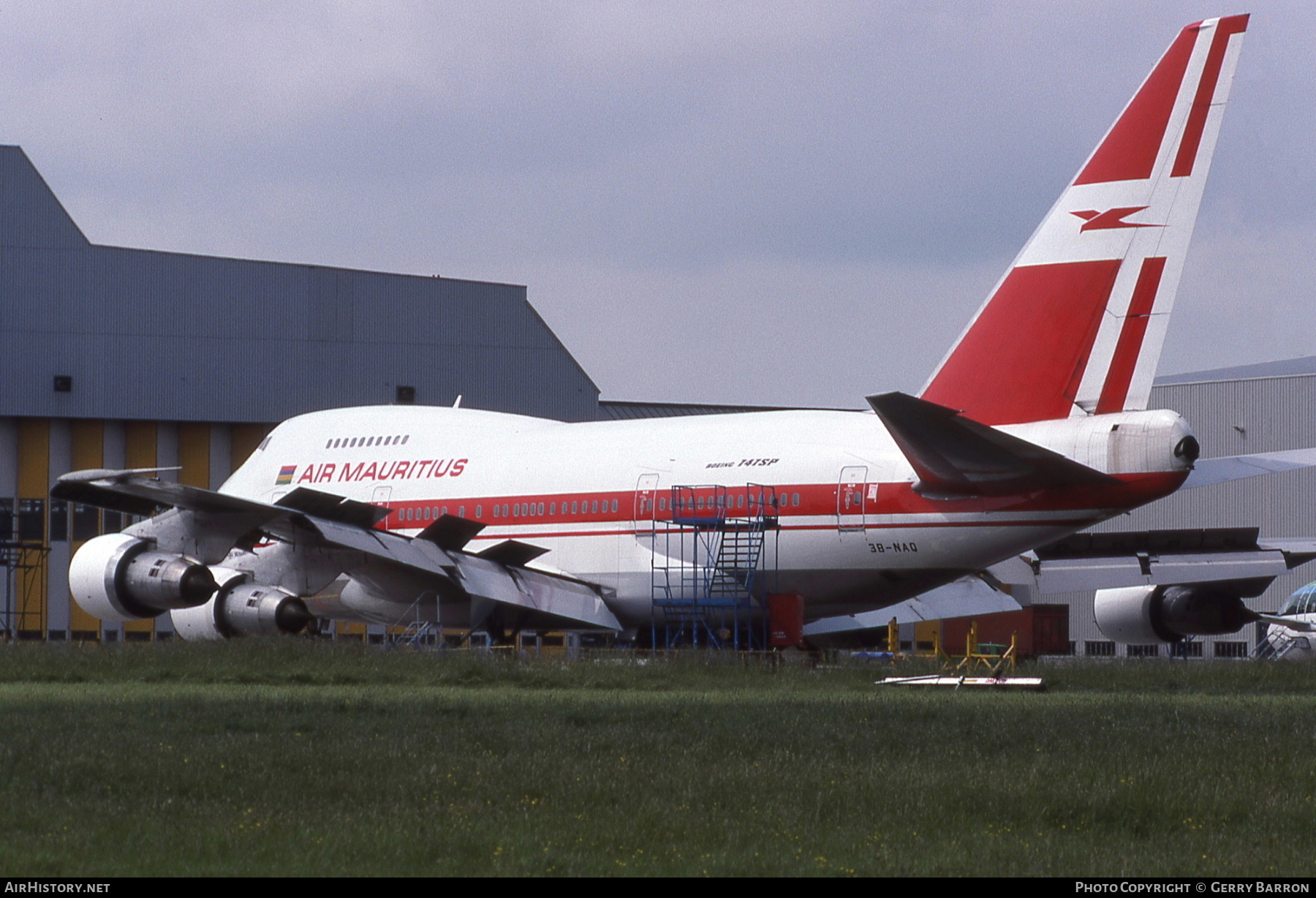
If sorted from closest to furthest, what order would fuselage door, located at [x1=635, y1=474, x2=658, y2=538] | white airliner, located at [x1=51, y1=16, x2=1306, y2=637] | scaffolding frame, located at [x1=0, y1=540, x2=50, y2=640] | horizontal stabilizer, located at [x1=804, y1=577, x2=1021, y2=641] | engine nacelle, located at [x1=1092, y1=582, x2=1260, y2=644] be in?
white airliner, located at [x1=51, y1=16, x2=1306, y2=637], fuselage door, located at [x1=635, y1=474, x2=658, y2=538], engine nacelle, located at [x1=1092, y1=582, x2=1260, y2=644], horizontal stabilizer, located at [x1=804, y1=577, x2=1021, y2=641], scaffolding frame, located at [x1=0, y1=540, x2=50, y2=640]

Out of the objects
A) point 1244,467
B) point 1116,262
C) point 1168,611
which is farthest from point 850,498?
point 1168,611

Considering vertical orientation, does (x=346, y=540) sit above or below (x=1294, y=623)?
above

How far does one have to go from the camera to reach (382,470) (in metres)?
32.1

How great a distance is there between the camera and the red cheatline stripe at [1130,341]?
22.3 metres

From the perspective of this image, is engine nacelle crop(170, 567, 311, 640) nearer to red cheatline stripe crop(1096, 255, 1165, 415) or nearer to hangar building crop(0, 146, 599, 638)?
red cheatline stripe crop(1096, 255, 1165, 415)

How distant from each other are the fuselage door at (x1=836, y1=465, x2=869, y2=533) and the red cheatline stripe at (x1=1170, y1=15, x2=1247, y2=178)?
6178 millimetres

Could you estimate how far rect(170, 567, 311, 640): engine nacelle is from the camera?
26.4 meters

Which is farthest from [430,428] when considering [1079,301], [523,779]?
[523,779]

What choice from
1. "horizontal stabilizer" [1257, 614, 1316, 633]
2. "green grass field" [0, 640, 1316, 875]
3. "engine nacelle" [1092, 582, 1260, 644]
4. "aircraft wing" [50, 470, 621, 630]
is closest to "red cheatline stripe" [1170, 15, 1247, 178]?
"green grass field" [0, 640, 1316, 875]

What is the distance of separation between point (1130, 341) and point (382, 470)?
49.4ft

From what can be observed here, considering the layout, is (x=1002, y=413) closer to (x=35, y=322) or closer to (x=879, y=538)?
(x=879, y=538)

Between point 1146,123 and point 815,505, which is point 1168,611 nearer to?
point 815,505

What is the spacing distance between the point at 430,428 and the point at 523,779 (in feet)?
69.9

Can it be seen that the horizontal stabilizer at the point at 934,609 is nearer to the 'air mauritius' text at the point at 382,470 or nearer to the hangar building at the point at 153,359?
the 'air mauritius' text at the point at 382,470
